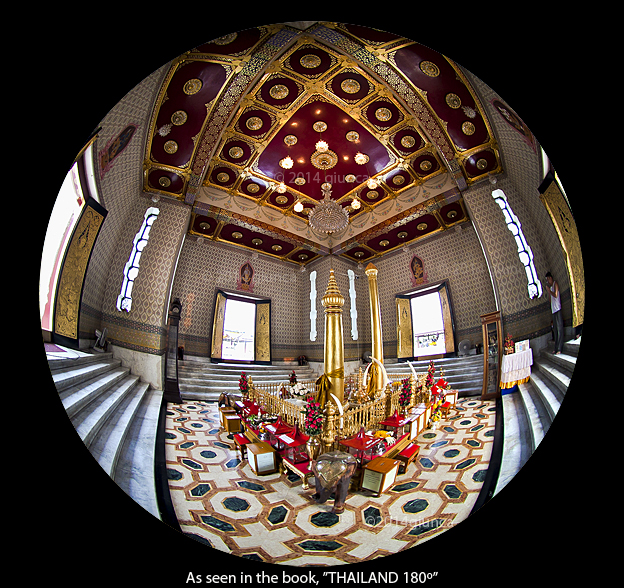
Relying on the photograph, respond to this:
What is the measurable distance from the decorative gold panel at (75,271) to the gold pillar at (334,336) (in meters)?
1.04

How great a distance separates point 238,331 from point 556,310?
1318mm

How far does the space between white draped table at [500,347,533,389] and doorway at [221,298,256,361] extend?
108 centimetres

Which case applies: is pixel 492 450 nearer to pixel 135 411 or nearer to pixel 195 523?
pixel 195 523

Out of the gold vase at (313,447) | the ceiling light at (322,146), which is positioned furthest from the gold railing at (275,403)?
the ceiling light at (322,146)

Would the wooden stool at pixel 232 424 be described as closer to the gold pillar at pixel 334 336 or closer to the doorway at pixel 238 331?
the doorway at pixel 238 331

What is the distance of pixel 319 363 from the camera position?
129 centimetres

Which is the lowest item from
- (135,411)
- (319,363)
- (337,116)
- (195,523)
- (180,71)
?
(195,523)

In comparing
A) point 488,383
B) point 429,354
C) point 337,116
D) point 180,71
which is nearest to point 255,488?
point 429,354

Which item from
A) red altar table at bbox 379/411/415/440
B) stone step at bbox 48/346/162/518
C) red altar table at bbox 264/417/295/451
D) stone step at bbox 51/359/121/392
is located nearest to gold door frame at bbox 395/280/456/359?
red altar table at bbox 379/411/415/440

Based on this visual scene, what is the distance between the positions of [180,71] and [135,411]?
139 cm

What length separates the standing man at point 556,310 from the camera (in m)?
0.92

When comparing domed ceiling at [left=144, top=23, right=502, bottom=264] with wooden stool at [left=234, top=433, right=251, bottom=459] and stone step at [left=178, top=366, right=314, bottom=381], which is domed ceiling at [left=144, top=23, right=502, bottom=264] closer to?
stone step at [left=178, top=366, right=314, bottom=381]

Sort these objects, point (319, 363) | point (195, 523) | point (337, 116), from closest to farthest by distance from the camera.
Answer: point (195, 523) < point (319, 363) < point (337, 116)

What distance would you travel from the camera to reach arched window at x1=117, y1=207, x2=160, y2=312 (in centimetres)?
99
